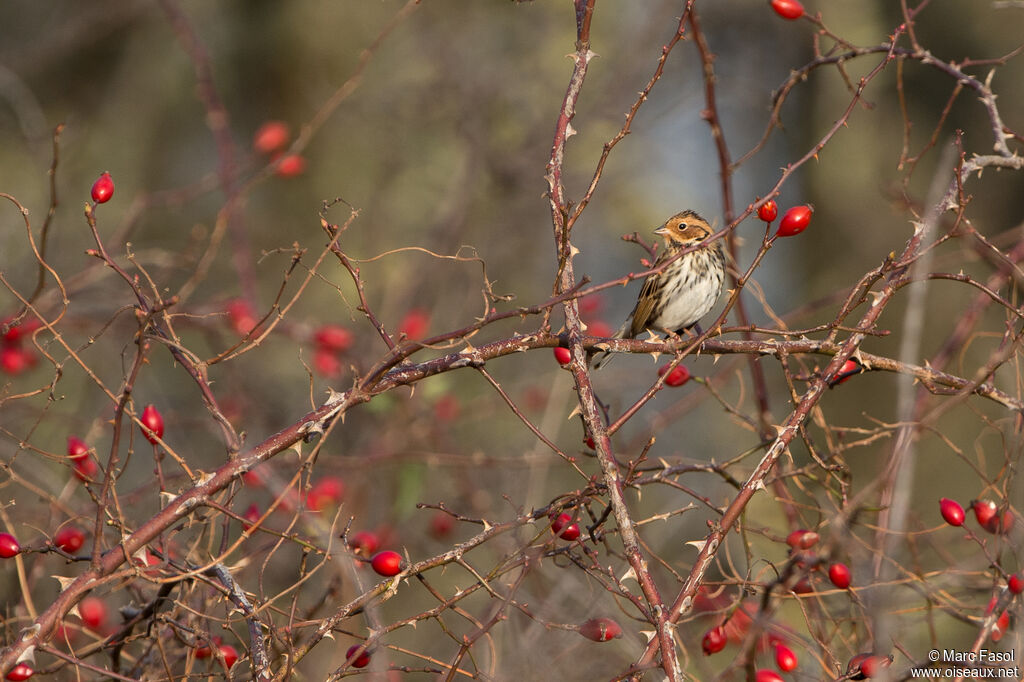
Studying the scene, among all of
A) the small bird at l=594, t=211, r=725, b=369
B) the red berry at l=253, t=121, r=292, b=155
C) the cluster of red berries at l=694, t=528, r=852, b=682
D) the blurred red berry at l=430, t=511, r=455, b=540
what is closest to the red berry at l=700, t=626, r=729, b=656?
the cluster of red berries at l=694, t=528, r=852, b=682

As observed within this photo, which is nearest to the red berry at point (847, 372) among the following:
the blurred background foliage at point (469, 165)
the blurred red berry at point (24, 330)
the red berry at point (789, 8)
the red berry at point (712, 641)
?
the red berry at point (712, 641)

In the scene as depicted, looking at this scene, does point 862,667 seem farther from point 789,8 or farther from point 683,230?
point 683,230

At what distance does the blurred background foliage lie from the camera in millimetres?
7582

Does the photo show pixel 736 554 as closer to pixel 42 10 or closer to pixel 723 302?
pixel 723 302

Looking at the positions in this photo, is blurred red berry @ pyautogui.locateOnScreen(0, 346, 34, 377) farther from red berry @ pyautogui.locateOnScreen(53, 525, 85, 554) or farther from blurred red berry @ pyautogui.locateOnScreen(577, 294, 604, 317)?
blurred red berry @ pyautogui.locateOnScreen(577, 294, 604, 317)

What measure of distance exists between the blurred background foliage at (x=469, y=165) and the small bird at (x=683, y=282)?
1.01 m

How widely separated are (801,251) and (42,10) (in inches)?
321

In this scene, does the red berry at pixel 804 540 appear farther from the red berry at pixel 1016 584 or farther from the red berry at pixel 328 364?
the red berry at pixel 328 364

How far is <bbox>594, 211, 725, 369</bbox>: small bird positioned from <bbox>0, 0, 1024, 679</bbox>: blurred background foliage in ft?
3.31

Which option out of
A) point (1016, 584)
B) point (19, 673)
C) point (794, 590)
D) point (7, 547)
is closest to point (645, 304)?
point (794, 590)

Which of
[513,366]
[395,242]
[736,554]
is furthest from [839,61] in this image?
[513,366]

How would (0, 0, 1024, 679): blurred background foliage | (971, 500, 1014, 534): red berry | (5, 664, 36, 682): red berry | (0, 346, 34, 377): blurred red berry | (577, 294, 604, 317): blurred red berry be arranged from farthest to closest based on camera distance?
(0, 0, 1024, 679): blurred background foliage → (577, 294, 604, 317): blurred red berry → (0, 346, 34, 377): blurred red berry → (971, 500, 1014, 534): red berry → (5, 664, 36, 682): red berry

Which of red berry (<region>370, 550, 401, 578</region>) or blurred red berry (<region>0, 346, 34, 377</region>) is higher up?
blurred red berry (<region>0, 346, 34, 377</region>)

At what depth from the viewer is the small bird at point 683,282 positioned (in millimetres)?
4699
